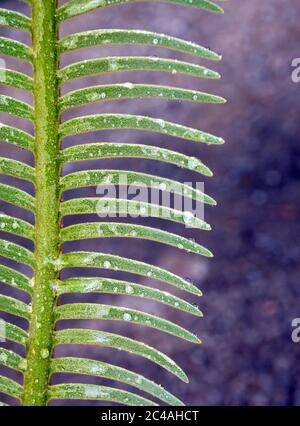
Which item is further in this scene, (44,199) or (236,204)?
(236,204)

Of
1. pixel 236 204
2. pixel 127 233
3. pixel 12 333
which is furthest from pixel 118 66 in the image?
pixel 236 204

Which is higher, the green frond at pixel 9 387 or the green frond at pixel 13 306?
the green frond at pixel 13 306

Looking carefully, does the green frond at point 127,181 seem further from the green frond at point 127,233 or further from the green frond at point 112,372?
the green frond at point 112,372

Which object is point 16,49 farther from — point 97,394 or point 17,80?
point 97,394

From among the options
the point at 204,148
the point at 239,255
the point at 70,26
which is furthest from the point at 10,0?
the point at 239,255

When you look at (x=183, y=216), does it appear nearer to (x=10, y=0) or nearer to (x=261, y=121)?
(x=261, y=121)

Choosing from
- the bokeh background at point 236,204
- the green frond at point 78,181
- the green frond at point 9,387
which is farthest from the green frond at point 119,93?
the bokeh background at point 236,204
